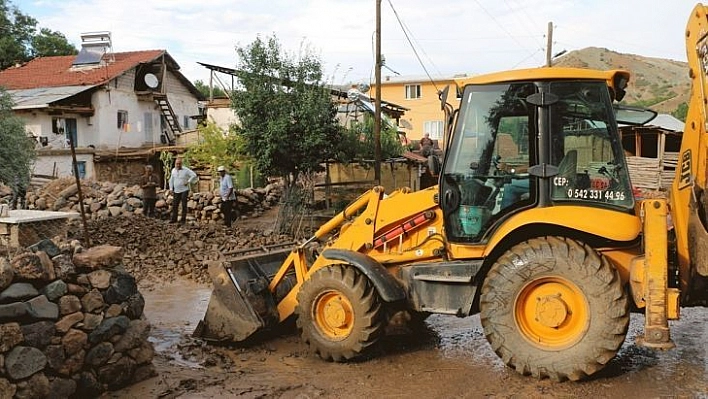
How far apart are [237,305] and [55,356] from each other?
1.94 meters

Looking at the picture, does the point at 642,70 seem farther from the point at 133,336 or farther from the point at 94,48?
the point at 133,336

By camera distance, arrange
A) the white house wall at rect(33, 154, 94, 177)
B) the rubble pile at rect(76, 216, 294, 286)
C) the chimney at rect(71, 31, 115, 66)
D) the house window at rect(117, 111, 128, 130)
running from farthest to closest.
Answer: the chimney at rect(71, 31, 115, 66), the house window at rect(117, 111, 128, 130), the white house wall at rect(33, 154, 94, 177), the rubble pile at rect(76, 216, 294, 286)

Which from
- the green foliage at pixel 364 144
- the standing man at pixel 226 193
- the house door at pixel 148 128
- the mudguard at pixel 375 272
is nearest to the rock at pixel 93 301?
the mudguard at pixel 375 272

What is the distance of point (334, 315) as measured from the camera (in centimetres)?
630

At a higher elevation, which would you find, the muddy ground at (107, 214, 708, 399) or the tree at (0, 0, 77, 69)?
the tree at (0, 0, 77, 69)

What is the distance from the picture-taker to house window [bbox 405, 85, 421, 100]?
4188 cm

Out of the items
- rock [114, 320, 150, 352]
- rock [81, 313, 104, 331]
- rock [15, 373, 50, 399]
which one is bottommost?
rock [15, 373, 50, 399]

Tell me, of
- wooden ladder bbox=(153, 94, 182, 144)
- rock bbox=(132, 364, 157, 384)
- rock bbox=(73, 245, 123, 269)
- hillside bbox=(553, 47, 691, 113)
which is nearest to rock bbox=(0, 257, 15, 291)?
rock bbox=(73, 245, 123, 269)

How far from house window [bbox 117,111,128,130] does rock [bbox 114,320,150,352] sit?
2622 cm

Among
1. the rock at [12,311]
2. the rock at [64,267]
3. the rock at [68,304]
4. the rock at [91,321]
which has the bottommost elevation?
the rock at [91,321]

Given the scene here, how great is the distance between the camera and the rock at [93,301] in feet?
17.9

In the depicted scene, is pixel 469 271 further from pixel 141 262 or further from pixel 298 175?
pixel 298 175

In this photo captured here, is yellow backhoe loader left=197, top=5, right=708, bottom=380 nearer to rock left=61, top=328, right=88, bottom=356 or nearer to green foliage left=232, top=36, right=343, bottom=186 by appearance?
rock left=61, top=328, right=88, bottom=356

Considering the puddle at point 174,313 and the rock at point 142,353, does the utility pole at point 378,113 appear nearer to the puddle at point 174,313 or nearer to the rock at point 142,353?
the puddle at point 174,313
